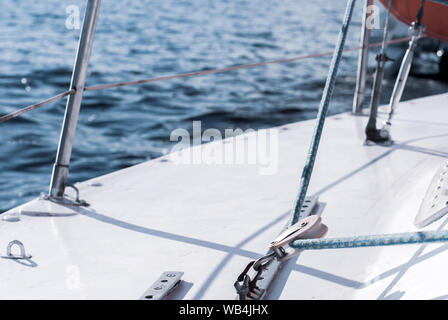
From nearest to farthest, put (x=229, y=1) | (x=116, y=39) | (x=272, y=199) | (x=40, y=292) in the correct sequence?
(x=40, y=292) → (x=272, y=199) → (x=116, y=39) → (x=229, y=1)

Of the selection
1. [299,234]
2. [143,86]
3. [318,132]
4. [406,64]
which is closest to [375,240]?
[299,234]

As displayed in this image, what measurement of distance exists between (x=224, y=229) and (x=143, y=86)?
501 centimetres

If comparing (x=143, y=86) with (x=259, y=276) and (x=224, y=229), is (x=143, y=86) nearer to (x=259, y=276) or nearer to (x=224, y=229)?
(x=224, y=229)

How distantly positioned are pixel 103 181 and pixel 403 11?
51.7 inches

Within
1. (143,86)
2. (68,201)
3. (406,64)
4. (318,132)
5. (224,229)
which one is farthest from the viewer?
(143,86)

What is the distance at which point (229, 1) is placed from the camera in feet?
64.0

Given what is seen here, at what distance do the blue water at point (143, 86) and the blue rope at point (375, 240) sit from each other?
2219 millimetres

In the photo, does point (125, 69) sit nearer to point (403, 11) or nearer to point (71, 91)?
point (403, 11)

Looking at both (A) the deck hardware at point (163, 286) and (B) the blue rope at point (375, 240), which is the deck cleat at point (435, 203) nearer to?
(B) the blue rope at point (375, 240)

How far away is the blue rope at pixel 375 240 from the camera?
0.71 m

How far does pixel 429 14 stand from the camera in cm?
223

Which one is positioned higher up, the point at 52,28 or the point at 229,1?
the point at 229,1

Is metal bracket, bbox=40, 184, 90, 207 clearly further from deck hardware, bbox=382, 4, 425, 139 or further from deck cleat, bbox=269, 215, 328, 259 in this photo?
deck hardware, bbox=382, 4, 425, 139
